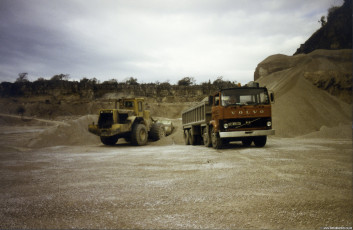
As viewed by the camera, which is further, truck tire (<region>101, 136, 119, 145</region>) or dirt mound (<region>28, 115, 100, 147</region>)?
dirt mound (<region>28, 115, 100, 147</region>)

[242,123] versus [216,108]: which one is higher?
[216,108]

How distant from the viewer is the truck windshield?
11453 mm

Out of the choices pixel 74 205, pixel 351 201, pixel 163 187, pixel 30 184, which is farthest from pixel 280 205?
pixel 30 184

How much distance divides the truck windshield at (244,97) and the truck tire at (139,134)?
6.84m

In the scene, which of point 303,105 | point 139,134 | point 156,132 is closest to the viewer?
point 139,134

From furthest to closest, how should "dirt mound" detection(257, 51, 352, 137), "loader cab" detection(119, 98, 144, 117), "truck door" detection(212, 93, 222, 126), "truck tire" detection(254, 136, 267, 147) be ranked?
"dirt mound" detection(257, 51, 352, 137)
"loader cab" detection(119, 98, 144, 117)
"truck tire" detection(254, 136, 267, 147)
"truck door" detection(212, 93, 222, 126)

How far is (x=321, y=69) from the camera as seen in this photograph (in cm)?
2928

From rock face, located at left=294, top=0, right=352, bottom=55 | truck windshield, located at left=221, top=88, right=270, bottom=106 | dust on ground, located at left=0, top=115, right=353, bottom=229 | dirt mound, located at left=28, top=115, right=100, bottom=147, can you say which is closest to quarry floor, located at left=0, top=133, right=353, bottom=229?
dust on ground, located at left=0, top=115, right=353, bottom=229

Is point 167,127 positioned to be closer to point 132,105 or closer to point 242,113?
point 132,105

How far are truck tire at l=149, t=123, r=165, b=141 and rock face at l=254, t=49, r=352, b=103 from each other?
687 inches

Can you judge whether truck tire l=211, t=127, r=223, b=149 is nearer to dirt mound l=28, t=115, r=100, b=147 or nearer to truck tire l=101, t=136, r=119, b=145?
truck tire l=101, t=136, r=119, b=145

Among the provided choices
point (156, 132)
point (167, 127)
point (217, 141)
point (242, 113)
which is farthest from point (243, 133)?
point (167, 127)

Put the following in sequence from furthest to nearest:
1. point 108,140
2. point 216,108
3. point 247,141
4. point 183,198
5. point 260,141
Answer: point 108,140, point 247,141, point 260,141, point 216,108, point 183,198

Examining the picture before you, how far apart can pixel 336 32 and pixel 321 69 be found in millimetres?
13136
